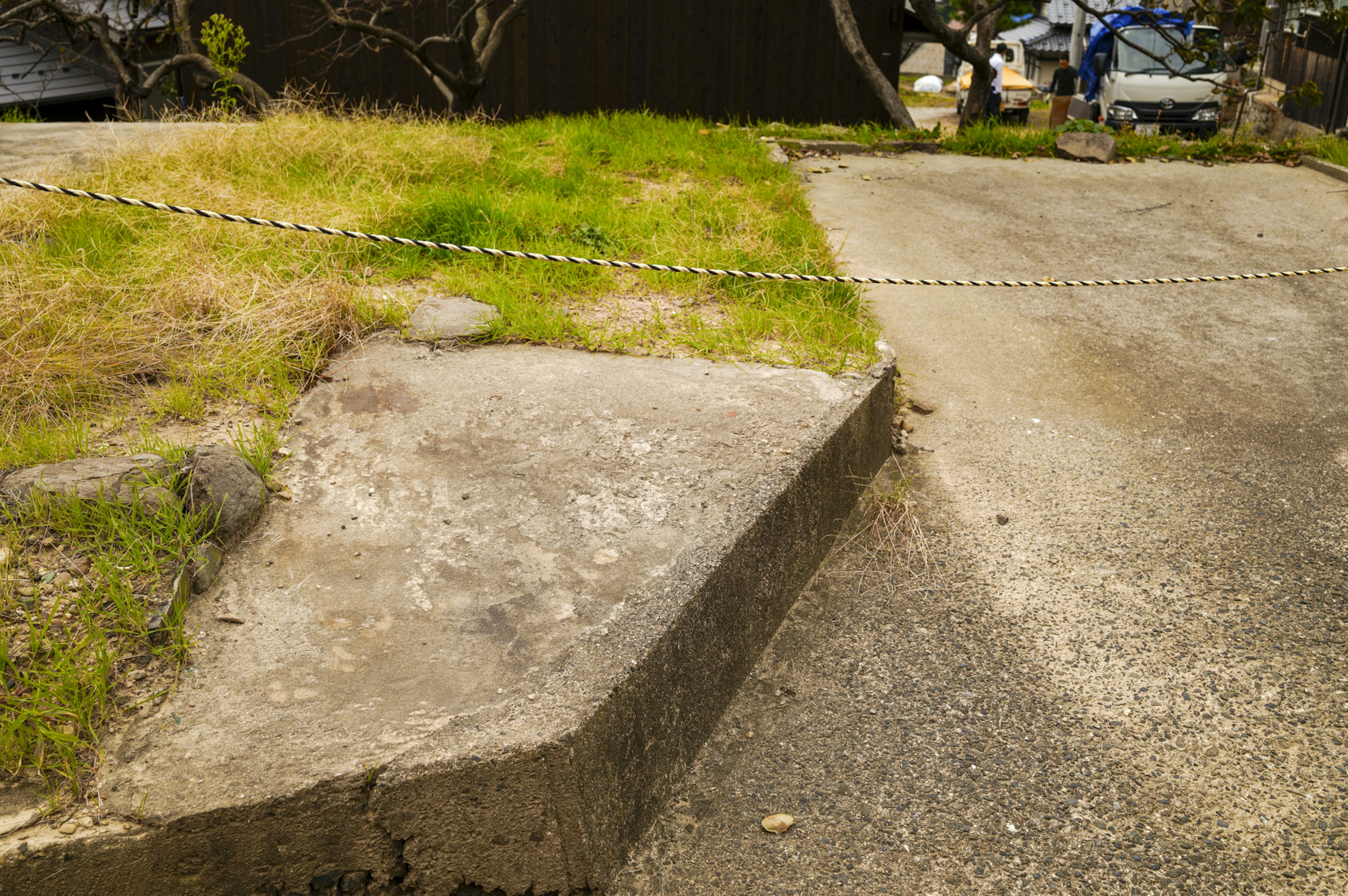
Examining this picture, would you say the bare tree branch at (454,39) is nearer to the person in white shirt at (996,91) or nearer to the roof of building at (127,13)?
the roof of building at (127,13)

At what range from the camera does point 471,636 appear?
215cm

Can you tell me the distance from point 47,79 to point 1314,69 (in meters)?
18.3

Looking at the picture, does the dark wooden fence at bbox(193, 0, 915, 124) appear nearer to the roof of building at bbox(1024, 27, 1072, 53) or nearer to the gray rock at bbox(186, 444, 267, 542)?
the gray rock at bbox(186, 444, 267, 542)

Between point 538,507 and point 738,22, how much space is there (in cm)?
876

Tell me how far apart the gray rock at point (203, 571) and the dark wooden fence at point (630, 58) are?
8.35m

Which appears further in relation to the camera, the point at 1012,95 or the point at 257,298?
the point at 1012,95

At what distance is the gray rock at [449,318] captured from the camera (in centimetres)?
371

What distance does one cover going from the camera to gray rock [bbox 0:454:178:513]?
240cm

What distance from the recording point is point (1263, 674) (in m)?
2.63

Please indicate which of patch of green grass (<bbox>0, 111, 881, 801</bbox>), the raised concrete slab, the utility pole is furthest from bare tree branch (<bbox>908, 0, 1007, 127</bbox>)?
the utility pole

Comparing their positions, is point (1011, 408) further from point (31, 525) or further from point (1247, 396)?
point (31, 525)

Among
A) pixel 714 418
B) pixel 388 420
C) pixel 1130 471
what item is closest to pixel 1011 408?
pixel 1130 471

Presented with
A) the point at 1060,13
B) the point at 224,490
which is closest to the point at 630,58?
the point at 224,490

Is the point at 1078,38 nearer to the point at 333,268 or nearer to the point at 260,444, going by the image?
the point at 333,268
